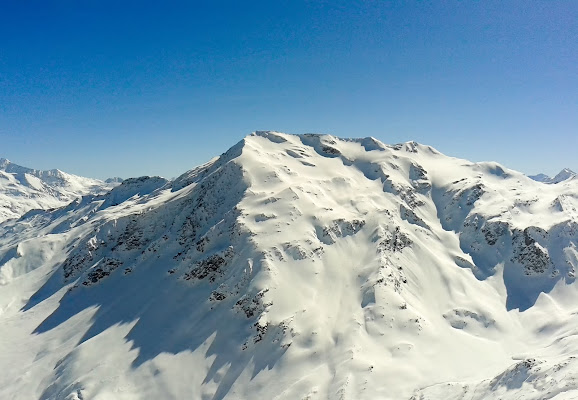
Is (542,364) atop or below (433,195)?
below

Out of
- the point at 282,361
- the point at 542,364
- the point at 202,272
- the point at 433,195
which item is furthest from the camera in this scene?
the point at 433,195

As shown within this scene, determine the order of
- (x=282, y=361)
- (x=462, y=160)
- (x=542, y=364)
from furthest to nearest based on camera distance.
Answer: (x=462, y=160)
(x=282, y=361)
(x=542, y=364)

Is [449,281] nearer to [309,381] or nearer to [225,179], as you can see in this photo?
[309,381]

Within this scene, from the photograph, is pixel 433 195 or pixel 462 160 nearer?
pixel 433 195

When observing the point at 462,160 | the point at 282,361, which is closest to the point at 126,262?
the point at 282,361

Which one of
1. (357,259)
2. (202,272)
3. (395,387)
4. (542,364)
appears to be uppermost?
(202,272)

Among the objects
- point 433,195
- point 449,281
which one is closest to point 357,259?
point 449,281
